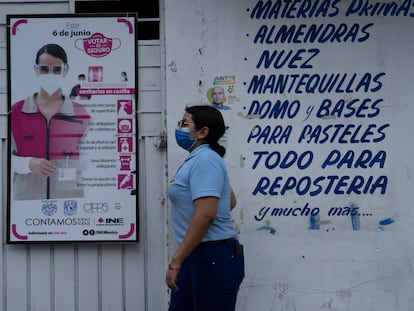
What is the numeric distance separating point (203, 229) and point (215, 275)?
0.28m

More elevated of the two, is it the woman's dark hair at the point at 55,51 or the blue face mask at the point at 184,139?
the woman's dark hair at the point at 55,51

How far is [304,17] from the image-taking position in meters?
4.51

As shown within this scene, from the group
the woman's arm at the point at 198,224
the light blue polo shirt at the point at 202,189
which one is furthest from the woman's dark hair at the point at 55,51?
the woman's arm at the point at 198,224

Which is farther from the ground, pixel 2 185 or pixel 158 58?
pixel 158 58

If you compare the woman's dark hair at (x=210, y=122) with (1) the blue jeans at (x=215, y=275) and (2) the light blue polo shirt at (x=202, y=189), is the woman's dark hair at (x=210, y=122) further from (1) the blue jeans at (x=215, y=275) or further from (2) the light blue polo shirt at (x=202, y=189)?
(1) the blue jeans at (x=215, y=275)

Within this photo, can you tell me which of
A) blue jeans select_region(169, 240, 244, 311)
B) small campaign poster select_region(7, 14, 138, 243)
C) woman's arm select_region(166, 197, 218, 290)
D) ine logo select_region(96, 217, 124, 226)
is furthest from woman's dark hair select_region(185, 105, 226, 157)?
ine logo select_region(96, 217, 124, 226)

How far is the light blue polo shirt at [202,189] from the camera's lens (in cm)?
→ 340

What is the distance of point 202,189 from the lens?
3.38 m

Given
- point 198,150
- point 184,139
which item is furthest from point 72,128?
point 198,150

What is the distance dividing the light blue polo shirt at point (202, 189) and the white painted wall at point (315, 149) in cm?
91

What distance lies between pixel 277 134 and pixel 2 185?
1962 millimetres

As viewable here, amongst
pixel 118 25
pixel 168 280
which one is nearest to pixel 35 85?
pixel 118 25

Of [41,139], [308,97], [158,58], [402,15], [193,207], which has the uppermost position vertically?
[402,15]

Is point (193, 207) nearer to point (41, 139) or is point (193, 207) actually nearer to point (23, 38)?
point (41, 139)
